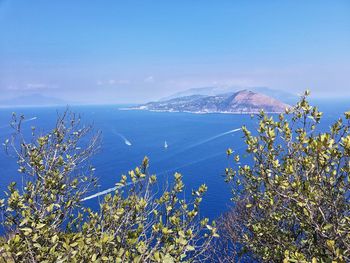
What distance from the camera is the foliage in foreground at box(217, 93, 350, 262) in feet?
15.7

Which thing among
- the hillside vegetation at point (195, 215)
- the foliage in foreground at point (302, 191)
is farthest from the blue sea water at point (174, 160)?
the foliage in foreground at point (302, 191)

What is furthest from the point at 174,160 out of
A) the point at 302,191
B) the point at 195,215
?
the point at 302,191

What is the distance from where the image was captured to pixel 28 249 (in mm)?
4312

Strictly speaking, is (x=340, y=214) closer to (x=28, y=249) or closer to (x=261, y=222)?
(x=261, y=222)

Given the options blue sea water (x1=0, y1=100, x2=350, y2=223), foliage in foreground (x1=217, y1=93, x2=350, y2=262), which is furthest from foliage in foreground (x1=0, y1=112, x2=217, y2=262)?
blue sea water (x1=0, y1=100, x2=350, y2=223)

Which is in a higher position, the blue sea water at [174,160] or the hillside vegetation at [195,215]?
the hillside vegetation at [195,215]

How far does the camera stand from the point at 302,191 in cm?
499

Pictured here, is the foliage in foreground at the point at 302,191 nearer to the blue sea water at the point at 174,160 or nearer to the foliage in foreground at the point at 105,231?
the foliage in foreground at the point at 105,231

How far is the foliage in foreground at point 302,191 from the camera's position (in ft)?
15.7

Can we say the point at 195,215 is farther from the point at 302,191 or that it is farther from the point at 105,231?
the point at 302,191

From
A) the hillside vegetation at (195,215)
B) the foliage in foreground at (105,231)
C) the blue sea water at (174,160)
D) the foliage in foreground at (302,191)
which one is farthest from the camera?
the blue sea water at (174,160)

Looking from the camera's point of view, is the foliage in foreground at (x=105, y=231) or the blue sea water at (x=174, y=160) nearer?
the foliage in foreground at (x=105, y=231)

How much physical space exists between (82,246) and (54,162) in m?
4.70

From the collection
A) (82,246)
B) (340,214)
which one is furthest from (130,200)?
(340,214)
